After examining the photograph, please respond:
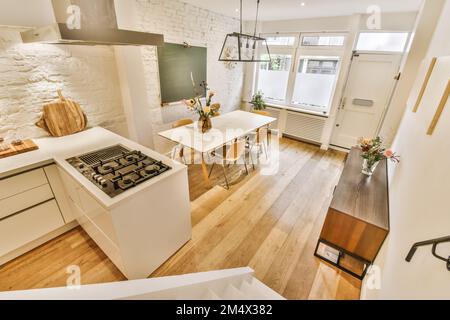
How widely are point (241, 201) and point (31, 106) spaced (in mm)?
2677

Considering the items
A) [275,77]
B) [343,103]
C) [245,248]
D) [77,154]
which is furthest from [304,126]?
[77,154]

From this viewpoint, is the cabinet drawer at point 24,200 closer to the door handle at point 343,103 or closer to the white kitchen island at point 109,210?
the white kitchen island at point 109,210

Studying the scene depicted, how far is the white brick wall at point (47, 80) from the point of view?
6.55 ft

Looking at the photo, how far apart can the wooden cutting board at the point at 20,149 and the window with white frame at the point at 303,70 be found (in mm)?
4723

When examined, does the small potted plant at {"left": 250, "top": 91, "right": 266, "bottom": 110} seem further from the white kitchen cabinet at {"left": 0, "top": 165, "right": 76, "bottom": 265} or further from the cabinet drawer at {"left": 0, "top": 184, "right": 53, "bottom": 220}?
the cabinet drawer at {"left": 0, "top": 184, "right": 53, "bottom": 220}

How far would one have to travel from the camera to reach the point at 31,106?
2.19 m

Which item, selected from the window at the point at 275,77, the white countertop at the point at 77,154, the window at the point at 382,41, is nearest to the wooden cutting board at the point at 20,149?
the white countertop at the point at 77,154

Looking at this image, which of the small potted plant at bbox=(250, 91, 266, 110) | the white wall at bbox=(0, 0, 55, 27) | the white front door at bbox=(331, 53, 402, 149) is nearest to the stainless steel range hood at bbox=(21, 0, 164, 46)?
the white wall at bbox=(0, 0, 55, 27)

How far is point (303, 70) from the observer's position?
15.1ft

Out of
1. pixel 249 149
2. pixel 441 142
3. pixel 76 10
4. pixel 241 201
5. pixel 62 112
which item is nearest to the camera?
pixel 441 142

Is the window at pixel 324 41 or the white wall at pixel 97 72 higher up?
the window at pixel 324 41

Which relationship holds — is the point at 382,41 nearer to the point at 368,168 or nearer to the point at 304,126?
the point at 304,126

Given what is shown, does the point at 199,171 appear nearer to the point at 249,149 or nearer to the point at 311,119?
the point at 249,149
